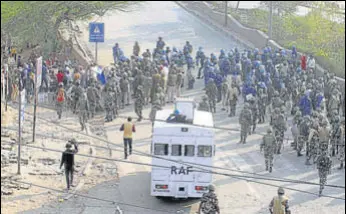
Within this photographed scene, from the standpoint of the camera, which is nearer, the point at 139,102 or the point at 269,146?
the point at 269,146

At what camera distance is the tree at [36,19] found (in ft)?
130

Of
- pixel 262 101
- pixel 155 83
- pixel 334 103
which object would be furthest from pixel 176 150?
pixel 155 83

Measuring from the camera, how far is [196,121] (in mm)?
22656

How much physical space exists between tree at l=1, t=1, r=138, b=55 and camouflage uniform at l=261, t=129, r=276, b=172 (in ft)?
56.7

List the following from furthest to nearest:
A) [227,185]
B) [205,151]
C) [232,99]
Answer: [232,99]
[227,185]
[205,151]

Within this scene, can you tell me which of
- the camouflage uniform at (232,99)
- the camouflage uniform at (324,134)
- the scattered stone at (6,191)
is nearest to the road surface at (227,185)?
the camouflage uniform at (232,99)

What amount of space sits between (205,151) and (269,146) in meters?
3.55

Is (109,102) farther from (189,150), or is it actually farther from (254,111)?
(189,150)

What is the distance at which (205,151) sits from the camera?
2186 centimetres

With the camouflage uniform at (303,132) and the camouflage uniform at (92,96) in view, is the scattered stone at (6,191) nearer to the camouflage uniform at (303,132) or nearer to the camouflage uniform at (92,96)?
the camouflage uniform at (92,96)

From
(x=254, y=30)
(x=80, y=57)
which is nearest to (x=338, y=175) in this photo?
(x=80, y=57)

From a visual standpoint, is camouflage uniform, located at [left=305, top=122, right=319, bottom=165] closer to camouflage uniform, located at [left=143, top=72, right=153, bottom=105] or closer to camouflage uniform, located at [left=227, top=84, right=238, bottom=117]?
camouflage uniform, located at [left=227, top=84, right=238, bottom=117]

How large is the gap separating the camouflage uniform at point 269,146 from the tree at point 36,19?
17273 mm

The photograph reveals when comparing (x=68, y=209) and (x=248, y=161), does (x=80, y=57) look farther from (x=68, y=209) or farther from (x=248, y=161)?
(x=68, y=209)
